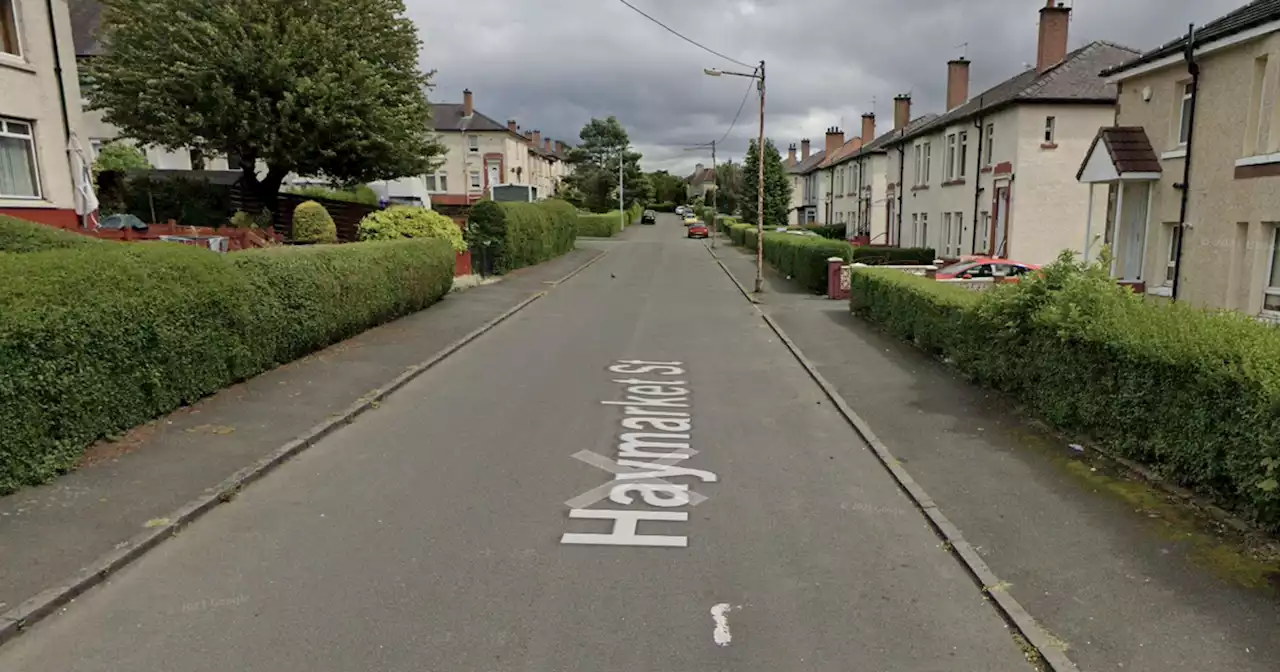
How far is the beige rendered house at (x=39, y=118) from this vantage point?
17422mm

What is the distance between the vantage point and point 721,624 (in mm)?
4555

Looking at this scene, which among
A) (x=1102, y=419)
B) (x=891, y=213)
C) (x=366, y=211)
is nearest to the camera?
Answer: (x=1102, y=419)

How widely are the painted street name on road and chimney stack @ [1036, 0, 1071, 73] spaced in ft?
80.0

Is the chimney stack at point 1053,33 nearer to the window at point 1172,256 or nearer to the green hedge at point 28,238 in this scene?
the window at point 1172,256

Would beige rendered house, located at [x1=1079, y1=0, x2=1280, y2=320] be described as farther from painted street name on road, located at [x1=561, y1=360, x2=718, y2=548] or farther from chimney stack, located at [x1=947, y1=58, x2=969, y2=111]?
chimney stack, located at [x1=947, y1=58, x2=969, y2=111]

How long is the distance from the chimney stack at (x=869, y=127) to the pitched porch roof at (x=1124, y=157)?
A: 4138 centimetres

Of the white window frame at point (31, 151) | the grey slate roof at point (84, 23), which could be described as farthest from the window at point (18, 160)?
the grey slate roof at point (84, 23)

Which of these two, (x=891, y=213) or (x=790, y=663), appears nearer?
(x=790, y=663)

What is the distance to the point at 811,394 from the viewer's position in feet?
36.0

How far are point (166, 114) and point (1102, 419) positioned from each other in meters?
24.7

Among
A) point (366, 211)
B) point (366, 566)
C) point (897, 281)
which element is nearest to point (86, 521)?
point (366, 566)

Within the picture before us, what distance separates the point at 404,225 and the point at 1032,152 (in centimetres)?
2020

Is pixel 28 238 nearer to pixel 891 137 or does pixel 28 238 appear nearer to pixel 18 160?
pixel 18 160

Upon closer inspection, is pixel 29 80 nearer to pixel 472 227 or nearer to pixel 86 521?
pixel 472 227
